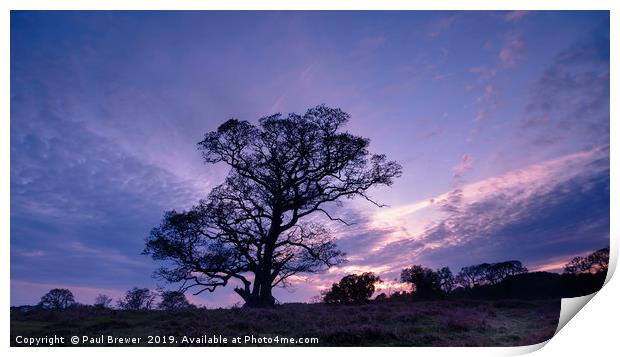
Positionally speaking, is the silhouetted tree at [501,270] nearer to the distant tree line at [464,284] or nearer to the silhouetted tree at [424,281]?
the distant tree line at [464,284]

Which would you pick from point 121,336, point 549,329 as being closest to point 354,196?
point 549,329

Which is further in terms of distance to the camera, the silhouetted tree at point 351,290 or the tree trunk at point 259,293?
the silhouetted tree at point 351,290

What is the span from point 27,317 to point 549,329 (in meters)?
15.8

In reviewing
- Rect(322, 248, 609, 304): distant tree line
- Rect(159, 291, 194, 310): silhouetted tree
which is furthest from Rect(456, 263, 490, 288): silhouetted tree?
Rect(159, 291, 194, 310): silhouetted tree

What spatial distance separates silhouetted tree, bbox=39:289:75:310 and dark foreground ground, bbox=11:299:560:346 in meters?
0.89

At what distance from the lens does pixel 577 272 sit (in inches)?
598

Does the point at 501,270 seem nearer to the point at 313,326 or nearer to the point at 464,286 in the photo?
the point at 464,286

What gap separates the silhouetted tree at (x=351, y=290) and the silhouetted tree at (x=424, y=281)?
1.75 meters

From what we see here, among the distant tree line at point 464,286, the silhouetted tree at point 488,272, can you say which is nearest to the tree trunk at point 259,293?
the distant tree line at point 464,286

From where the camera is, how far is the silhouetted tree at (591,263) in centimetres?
1457

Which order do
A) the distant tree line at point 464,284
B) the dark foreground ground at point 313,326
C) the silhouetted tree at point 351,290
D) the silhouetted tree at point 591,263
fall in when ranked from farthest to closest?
the silhouetted tree at point 351,290
the distant tree line at point 464,284
the silhouetted tree at point 591,263
the dark foreground ground at point 313,326

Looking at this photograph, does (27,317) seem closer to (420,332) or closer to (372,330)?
(372,330)

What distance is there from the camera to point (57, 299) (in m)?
18.3

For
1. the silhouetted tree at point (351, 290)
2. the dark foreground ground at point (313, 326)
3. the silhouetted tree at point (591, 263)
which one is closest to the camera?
the dark foreground ground at point (313, 326)
